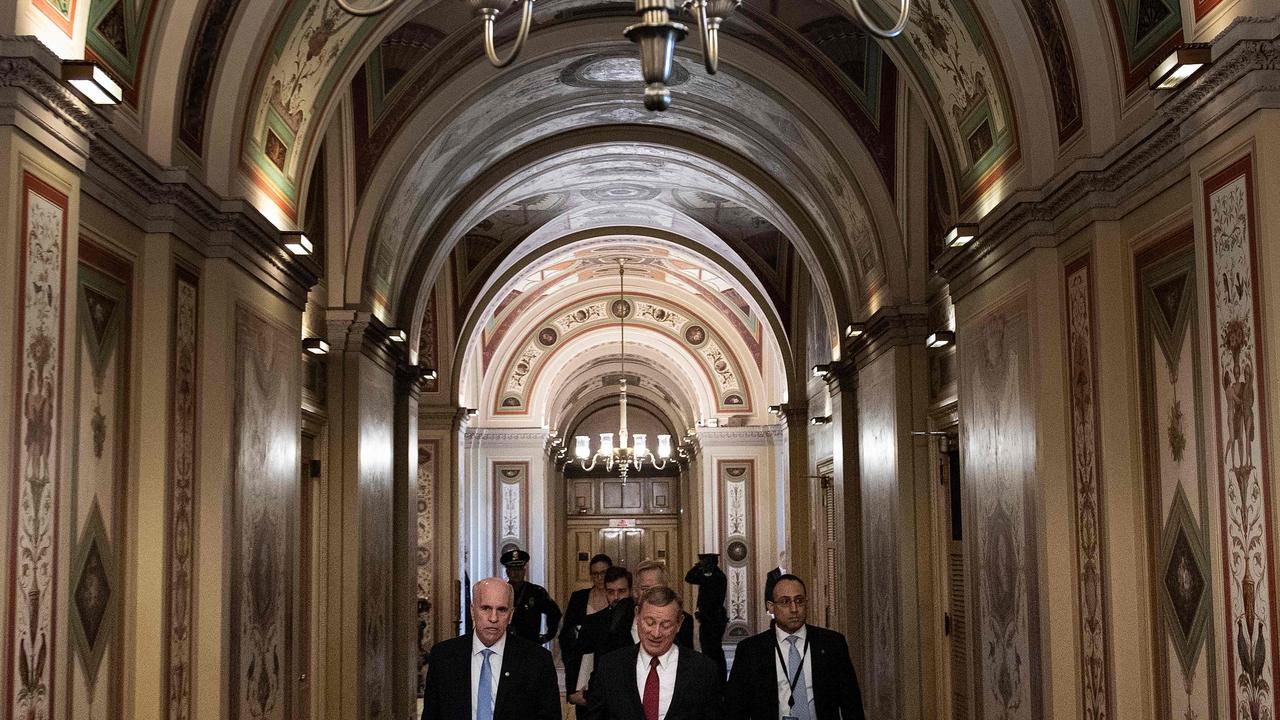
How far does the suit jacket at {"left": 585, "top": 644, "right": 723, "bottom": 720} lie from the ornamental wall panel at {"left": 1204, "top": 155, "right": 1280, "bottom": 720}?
6.37 ft

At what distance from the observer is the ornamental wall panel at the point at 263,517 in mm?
7656

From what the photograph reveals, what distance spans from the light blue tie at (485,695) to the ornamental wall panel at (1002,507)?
3.55 meters

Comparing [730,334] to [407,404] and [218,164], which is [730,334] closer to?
[407,404]

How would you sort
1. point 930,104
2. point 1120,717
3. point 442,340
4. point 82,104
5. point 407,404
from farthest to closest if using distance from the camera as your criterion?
point 442,340 < point 407,404 < point 930,104 < point 1120,717 < point 82,104

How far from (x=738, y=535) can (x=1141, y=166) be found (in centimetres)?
1970

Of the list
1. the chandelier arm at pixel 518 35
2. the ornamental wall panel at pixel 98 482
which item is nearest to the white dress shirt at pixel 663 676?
the chandelier arm at pixel 518 35

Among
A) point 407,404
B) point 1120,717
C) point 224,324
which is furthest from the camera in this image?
point 407,404

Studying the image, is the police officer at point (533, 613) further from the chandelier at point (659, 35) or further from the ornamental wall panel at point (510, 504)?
the ornamental wall panel at point (510, 504)

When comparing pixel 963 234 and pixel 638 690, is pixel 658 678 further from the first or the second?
pixel 963 234

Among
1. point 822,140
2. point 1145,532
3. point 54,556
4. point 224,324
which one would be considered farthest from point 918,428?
point 54,556

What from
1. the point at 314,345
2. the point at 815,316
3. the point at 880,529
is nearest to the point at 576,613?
the point at 314,345

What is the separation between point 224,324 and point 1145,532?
4851 millimetres

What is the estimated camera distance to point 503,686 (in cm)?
511

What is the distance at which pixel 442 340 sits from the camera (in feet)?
61.3
